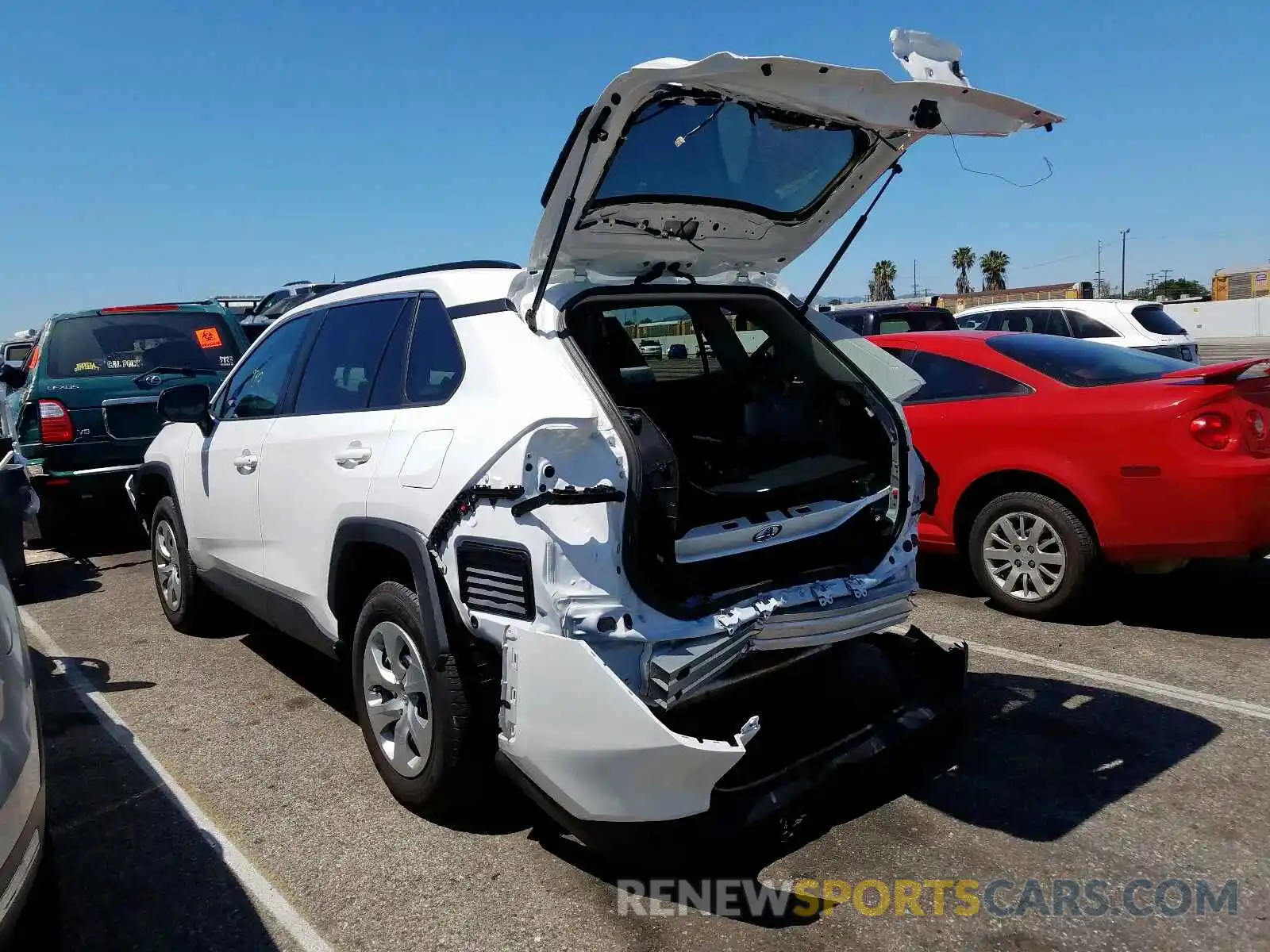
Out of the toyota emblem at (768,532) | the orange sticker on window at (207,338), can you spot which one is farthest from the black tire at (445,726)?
the orange sticker on window at (207,338)

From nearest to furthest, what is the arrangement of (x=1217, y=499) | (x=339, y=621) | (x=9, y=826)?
(x=9, y=826)
(x=339, y=621)
(x=1217, y=499)

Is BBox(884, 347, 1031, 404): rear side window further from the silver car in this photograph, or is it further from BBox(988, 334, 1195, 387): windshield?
the silver car

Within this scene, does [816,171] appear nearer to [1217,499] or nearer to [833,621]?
[833,621]

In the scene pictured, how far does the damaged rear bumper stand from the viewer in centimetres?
253

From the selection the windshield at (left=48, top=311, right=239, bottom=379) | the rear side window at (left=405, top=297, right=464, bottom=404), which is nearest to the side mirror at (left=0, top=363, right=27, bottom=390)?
the windshield at (left=48, top=311, right=239, bottom=379)

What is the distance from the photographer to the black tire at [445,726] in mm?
2986

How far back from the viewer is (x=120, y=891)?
299cm

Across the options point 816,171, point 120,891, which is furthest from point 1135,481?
point 120,891

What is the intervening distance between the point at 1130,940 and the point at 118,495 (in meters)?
7.36

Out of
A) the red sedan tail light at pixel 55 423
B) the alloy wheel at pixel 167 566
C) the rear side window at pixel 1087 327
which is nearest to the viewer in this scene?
the alloy wheel at pixel 167 566

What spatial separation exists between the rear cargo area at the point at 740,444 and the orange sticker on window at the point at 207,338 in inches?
223

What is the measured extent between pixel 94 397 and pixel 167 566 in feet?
8.38

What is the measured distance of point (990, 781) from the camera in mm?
3490

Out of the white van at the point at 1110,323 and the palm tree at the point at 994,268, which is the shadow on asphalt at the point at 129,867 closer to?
the white van at the point at 1110,323
